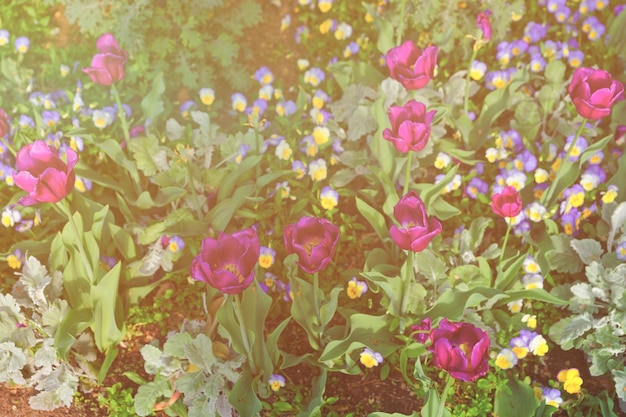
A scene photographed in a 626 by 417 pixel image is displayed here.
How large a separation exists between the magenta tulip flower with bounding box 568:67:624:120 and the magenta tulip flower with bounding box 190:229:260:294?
1116mm

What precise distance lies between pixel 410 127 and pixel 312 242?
1.51 ft

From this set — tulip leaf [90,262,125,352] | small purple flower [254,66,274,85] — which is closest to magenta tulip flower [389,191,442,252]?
tulip leaf [90,262,125,352]

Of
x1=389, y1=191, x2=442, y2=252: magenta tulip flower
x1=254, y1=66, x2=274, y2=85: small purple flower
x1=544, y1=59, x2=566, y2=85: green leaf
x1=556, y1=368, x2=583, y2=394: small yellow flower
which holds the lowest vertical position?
x1=556, y1=368, x2=583, y2=394: small yellow flower

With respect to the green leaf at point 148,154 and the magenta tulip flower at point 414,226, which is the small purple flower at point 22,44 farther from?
the magenta tulip flower at point 414,226

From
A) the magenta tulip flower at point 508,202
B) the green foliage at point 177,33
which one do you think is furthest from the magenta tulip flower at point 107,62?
the magenta tulip flower at point 508,202

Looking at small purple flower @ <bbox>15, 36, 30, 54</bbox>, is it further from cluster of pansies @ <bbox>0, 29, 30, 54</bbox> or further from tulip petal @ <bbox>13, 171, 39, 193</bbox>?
tulip petal @ <bbox>13, 171, 39, 193</bbox>

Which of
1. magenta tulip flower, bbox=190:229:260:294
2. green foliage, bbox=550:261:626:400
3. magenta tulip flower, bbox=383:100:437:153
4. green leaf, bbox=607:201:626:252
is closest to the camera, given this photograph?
magenta tulip flower, bbox=190:229:260:294

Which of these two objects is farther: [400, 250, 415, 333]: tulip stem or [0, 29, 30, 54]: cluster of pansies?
[0, 29, 30, 54]: cluster of pansies

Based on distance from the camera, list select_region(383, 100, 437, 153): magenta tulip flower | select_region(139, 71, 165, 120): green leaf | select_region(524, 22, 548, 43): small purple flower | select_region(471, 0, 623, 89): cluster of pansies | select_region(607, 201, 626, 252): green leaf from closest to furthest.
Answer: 1. select_region(383, 100, 437, 153): magenta tulip flower
2. select_region(607, 201, 626, 252): green leaf
3. select_region(139, 71, 165, 120): green leaf
4. select_region(471, 0, 623, 89): cluster of pansies
5. select_region(524, 22, 548, 43): small purple flower

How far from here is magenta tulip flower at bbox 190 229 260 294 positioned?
1751 millimetres

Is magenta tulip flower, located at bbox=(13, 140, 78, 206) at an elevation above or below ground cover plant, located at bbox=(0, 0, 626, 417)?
above

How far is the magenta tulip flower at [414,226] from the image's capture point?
1.81 metres

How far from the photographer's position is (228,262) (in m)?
1.93

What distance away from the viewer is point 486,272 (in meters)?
2.36
